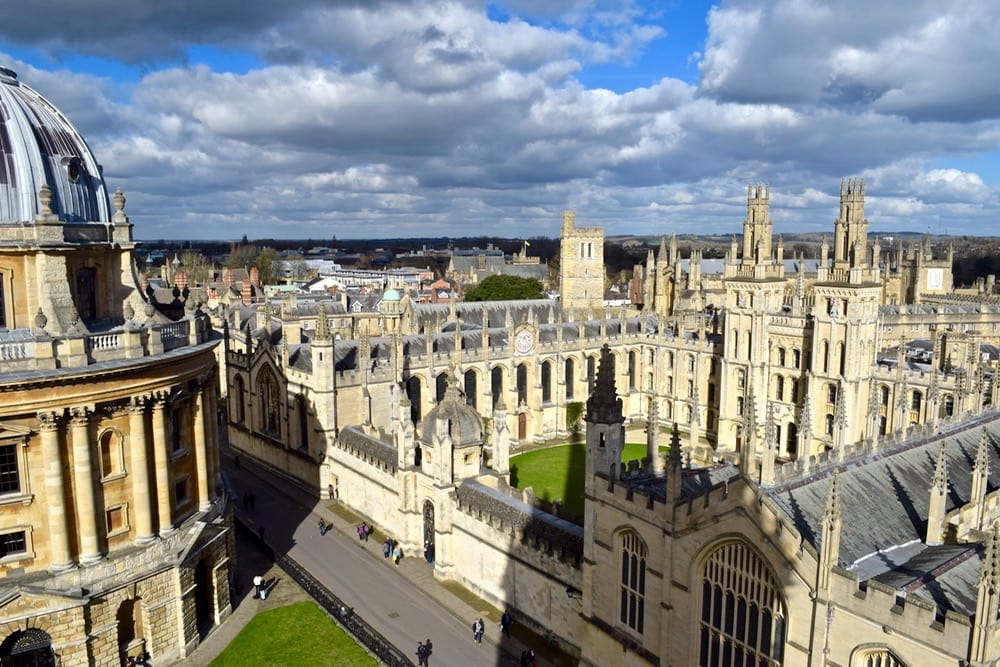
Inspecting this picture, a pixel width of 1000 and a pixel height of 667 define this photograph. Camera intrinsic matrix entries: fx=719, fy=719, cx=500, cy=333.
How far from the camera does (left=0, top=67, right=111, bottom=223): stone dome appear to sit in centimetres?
2264

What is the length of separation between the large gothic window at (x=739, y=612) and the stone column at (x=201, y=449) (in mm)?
18248

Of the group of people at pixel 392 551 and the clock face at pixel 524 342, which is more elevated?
the clock face at pixel 524 342

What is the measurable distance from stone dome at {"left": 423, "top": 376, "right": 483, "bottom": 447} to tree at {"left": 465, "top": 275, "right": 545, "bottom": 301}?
56074 millimetres

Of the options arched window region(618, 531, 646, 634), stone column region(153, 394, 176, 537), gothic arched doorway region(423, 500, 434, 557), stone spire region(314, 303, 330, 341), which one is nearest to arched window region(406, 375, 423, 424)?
stone spire region(314, 303, 330, 341)

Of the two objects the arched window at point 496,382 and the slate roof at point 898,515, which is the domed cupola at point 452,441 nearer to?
the slate roof at point 898,515

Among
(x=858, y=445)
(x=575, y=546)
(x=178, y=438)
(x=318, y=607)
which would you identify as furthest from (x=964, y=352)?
(x=178, y=438)

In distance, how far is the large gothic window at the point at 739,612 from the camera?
16.9 meters

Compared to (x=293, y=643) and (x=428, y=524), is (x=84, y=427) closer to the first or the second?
(x=293, y=643)

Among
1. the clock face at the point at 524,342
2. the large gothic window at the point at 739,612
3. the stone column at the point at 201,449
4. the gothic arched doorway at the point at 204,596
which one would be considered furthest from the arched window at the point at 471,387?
the large gothic window at the point at 739,612

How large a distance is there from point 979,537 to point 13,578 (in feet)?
88.9

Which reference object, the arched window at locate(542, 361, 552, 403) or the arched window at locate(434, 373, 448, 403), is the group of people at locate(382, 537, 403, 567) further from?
the arched window at locate(542, 361, 552, 403)

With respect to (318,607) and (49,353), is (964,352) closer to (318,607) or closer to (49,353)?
(318,607)

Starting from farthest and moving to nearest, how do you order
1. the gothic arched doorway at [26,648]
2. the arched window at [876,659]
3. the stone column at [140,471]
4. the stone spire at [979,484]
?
1. the stone column at [140,471]
2. the gothic arched doorway at [26,648]
3. the stone spire at [979,484]
4. the arched window at [876,659]

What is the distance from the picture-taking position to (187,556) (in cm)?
2447
